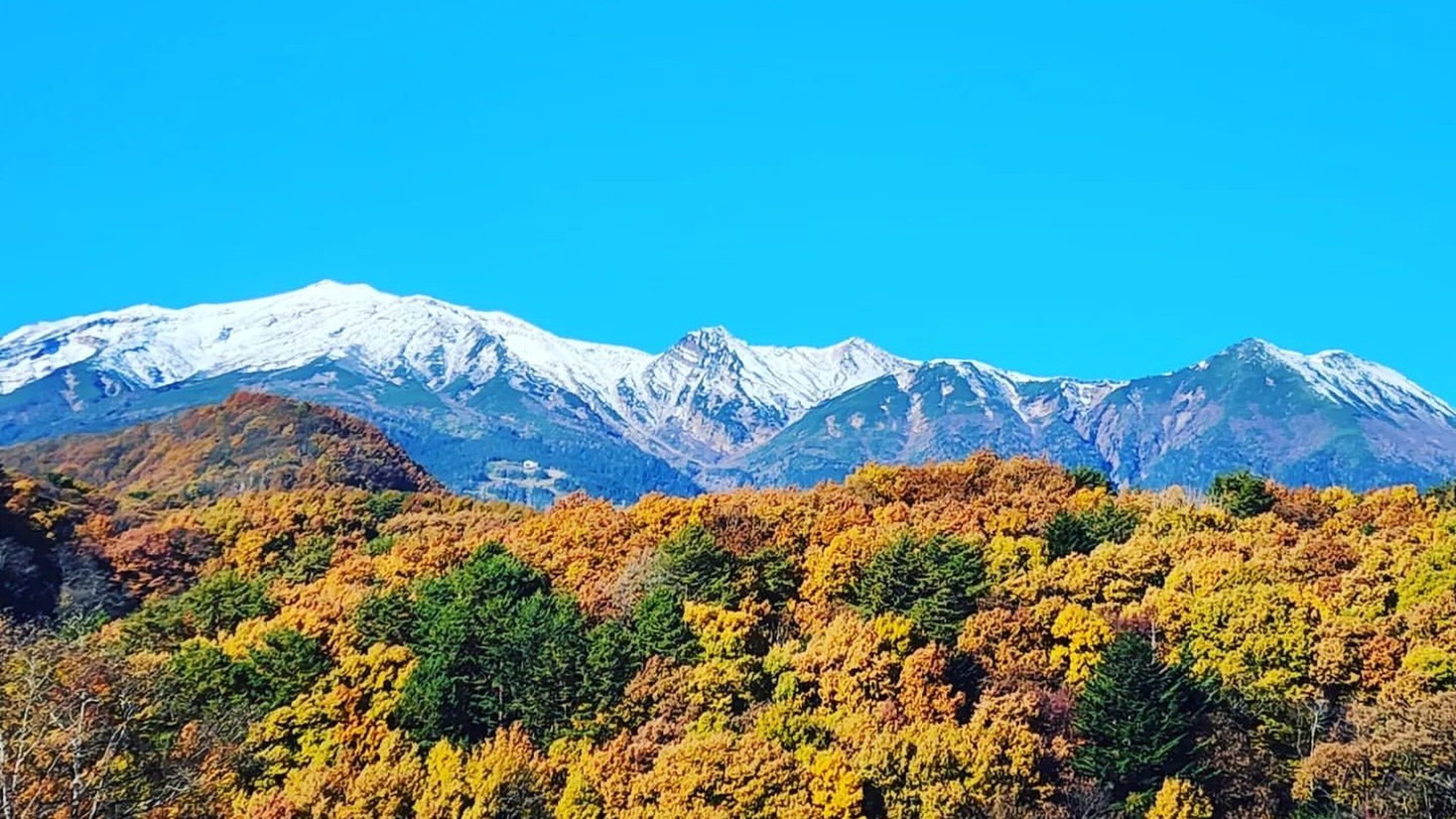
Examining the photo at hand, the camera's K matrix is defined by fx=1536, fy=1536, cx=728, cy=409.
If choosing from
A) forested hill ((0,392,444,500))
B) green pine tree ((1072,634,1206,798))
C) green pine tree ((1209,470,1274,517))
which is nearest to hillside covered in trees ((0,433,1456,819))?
green pine tree ((1072,634,1206,798))

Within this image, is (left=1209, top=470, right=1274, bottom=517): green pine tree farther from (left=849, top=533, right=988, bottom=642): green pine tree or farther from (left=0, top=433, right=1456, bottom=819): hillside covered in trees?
(left=849, top=533, right=988, bottom=642): green pine tree

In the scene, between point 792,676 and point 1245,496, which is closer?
point 792,676

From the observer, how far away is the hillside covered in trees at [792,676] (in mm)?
46500

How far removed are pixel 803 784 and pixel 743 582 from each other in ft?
59.7

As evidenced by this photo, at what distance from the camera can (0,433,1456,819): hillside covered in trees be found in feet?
153

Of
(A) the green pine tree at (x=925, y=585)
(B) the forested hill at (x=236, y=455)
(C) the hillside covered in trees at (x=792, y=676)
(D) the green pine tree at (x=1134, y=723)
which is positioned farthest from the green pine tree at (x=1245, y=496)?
(B) the forested hill at (x=236, y=455)

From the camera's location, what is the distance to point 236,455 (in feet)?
526

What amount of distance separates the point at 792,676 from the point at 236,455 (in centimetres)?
11933

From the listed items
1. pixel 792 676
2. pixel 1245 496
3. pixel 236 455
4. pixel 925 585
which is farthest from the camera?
pixel 236 455

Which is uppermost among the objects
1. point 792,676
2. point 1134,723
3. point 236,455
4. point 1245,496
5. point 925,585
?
Answer: point 236,455

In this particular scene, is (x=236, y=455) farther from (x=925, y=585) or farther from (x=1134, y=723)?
(x=1134, y=723)

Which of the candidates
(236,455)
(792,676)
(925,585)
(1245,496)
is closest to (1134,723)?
(792,676)

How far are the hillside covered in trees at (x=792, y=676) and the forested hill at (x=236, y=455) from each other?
74805mm

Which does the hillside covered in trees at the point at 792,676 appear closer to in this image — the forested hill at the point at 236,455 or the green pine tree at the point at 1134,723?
the green pine tree at the point at 1134,723
